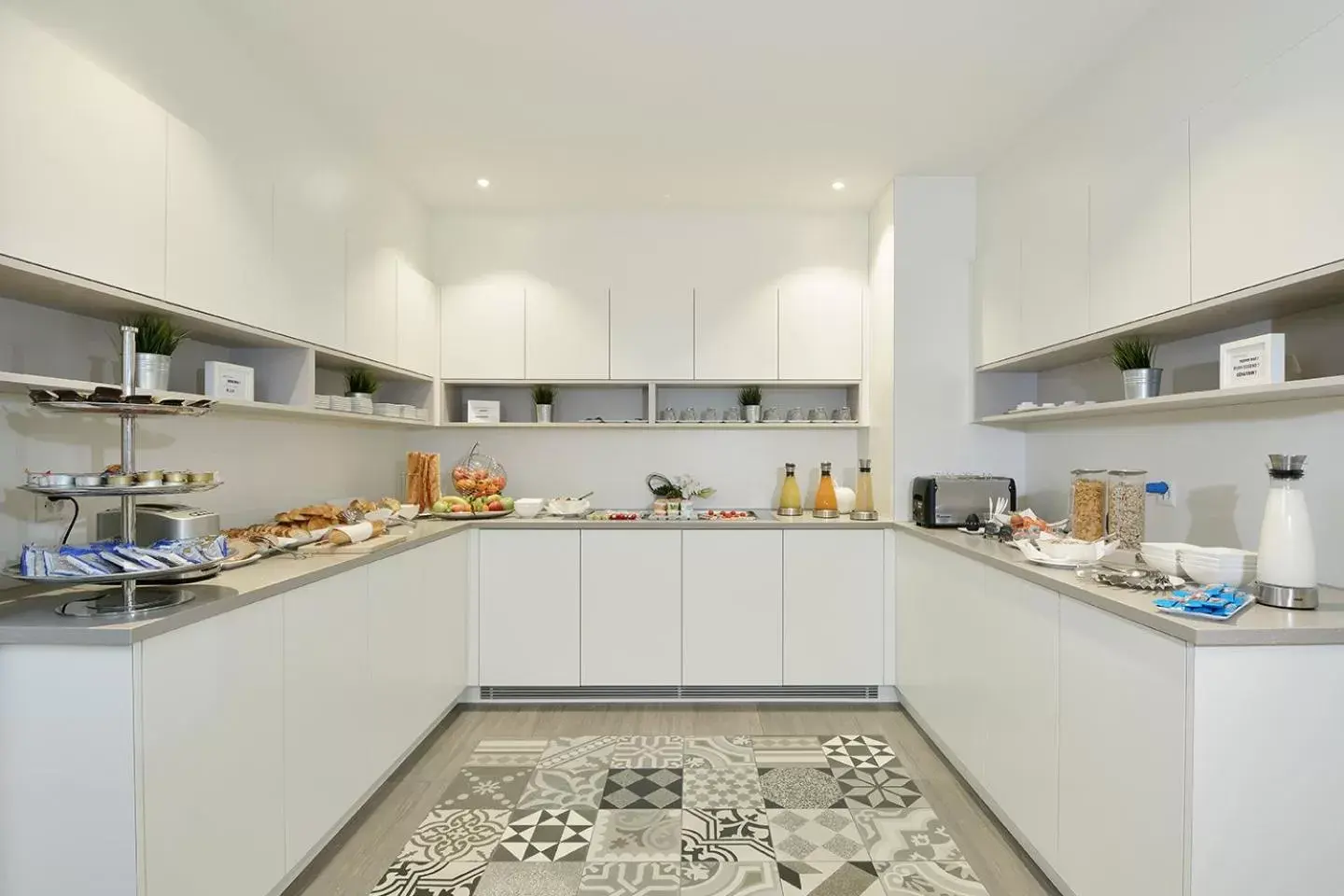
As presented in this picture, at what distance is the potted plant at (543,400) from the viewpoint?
3.87 metres

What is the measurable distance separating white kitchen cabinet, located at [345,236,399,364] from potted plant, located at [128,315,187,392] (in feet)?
2.92

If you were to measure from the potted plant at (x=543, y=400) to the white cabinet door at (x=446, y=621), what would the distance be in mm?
840

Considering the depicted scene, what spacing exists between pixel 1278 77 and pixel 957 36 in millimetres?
961

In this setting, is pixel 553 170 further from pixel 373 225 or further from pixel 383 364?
pixel 383 364

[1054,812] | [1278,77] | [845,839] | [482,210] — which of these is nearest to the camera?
[1278,77]

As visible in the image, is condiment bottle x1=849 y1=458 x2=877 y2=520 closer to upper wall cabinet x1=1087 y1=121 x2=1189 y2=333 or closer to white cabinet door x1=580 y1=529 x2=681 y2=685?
white cabinet door x1=580 y1=529 x2=681 y2=685

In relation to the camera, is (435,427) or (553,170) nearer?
(553,170)

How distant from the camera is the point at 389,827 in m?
2.29

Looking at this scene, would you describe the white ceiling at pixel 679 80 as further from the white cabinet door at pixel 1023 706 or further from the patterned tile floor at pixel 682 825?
the patterned tile floor at pixel 682 825

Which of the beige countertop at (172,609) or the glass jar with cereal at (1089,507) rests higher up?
the glass jar with cereal at (1089,507)

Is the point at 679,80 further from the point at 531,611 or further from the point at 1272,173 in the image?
the point at 531,611

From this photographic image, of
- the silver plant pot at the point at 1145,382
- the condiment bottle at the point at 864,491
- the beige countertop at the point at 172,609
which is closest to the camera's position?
A: the beige countertop at the point at 172,609

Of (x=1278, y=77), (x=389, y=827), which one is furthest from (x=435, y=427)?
(x=1278, y=77)

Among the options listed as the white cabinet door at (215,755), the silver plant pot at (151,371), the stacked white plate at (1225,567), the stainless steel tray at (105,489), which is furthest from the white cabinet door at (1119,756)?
the silver plant pot at (151,371)
